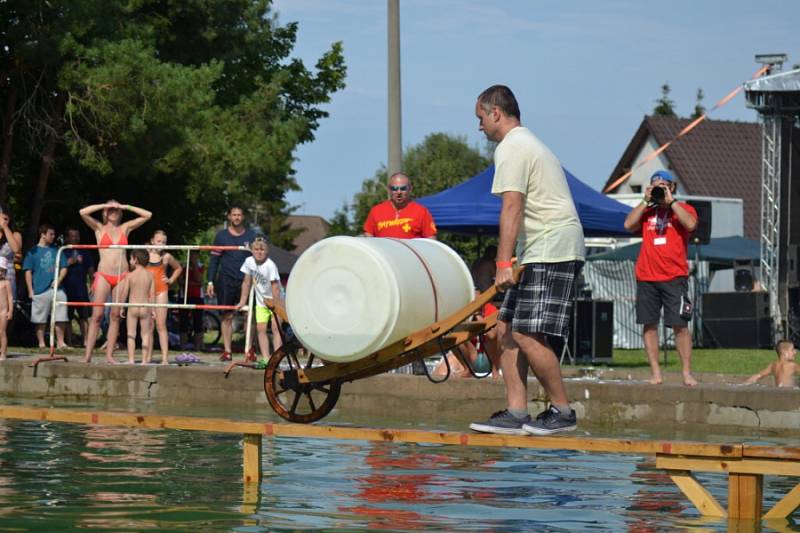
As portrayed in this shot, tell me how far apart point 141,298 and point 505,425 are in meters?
9.62

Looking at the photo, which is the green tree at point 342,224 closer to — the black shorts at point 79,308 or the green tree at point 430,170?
the green tree at point 430,170

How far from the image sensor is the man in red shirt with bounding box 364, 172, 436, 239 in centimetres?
1467

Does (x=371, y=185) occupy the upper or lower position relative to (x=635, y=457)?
upper

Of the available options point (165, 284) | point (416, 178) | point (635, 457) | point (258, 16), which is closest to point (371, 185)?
point (416, 178)

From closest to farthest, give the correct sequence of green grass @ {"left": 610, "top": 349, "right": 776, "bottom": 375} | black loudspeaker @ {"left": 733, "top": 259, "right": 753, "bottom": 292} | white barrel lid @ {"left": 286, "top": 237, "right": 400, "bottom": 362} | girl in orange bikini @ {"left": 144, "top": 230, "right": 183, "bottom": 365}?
white barrel lid @ {"left": 286, "top": 237, "right": 400, "bottom": 362} < girl in orange bikini @ {"left": 144, "top": 230, "right": 183, "bottom": 365} < green grass @ {"left": 610, "top": 349, "right": 776, "bottom": 375} < black loudspeaker @ {"left": 733, "top": 259, "right": 753, "bottom": 292}

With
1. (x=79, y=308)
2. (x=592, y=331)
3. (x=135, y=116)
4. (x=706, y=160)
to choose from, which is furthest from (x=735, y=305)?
(x=706, y=160)

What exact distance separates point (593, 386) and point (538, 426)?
5330 mm

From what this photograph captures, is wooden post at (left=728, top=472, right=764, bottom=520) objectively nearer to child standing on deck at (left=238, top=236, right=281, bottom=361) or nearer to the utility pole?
child standing on deck at (left=238, top=236, right=281, bottom=361)

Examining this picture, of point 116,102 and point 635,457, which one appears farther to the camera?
point 116,102

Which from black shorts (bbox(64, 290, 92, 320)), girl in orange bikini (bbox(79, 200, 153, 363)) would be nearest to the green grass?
black shorts (bbox(64, 290, 92, 320))

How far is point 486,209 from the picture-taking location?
74.1 feet

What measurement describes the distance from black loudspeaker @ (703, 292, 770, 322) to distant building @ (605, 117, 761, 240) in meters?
27.0

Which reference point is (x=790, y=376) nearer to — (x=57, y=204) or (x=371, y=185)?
(x=57, y=204)

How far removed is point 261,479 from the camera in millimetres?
10609
